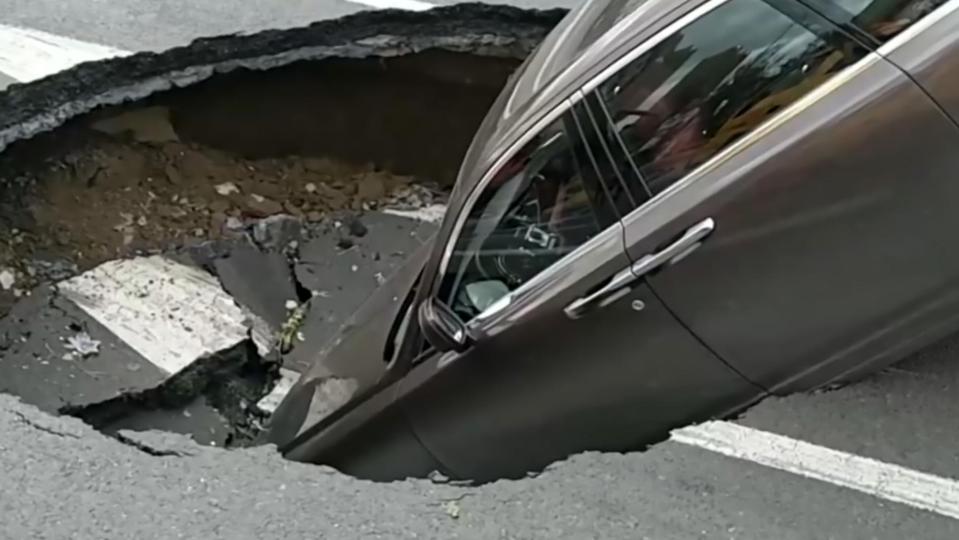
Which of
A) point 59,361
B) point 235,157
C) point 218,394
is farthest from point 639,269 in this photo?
point 235,157

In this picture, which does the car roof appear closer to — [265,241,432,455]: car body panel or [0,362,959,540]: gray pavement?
[265,241,432,455]: car body panel

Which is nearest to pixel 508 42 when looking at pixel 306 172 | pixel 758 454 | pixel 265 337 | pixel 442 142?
pixel 442 142

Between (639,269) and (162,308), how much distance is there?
2.81 meters

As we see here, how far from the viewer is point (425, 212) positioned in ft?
19.1

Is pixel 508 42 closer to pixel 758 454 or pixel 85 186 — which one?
pixel 85 186

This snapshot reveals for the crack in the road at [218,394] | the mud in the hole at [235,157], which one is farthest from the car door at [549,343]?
the mud in the hole at [235,157]

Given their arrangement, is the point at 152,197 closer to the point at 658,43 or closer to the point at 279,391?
the point at 279,391

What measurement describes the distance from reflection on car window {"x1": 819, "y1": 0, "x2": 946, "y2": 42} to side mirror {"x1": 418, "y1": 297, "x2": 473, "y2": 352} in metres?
1.52

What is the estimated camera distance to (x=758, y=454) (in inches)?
110

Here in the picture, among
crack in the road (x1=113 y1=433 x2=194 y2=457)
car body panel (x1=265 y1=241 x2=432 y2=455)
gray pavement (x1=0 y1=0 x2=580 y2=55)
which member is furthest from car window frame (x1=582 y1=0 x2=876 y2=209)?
gray pavement (x1=0 y1=0 x2=580 y2=55)

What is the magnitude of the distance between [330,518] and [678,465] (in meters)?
0.91

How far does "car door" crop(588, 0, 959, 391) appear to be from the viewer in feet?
8.71

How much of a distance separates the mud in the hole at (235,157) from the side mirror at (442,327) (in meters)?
1.94

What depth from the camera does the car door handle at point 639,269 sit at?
2844mm
